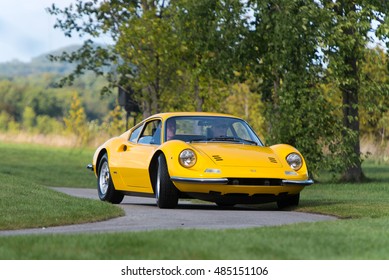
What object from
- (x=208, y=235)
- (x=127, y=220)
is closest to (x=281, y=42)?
(x=127, y=220)

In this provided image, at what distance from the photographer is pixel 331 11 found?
86.5 ft

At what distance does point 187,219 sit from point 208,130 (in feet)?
9.64

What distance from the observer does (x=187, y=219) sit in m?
15.3

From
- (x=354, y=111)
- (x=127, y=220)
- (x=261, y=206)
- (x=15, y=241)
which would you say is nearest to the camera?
(x=15, y=241)

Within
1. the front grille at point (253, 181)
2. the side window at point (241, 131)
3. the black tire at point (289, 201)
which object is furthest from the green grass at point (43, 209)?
the black tire at point (289, 201)

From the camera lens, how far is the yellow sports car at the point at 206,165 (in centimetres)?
1656

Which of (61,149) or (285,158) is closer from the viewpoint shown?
(285,158)

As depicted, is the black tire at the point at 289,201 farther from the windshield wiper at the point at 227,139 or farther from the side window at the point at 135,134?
the side window at the point at 135,134

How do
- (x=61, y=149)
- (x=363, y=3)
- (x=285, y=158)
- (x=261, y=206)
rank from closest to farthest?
(x=285, y=158)
(x=261, y=206)
(x=363, y=3)
(x=61, y=149)

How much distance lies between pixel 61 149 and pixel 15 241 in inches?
1876

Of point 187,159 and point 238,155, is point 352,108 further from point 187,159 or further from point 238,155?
point 187,159

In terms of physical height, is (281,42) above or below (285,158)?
above

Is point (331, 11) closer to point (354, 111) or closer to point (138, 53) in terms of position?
point (354, 111)

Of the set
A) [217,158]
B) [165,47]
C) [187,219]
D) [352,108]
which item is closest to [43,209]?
[187,219]
